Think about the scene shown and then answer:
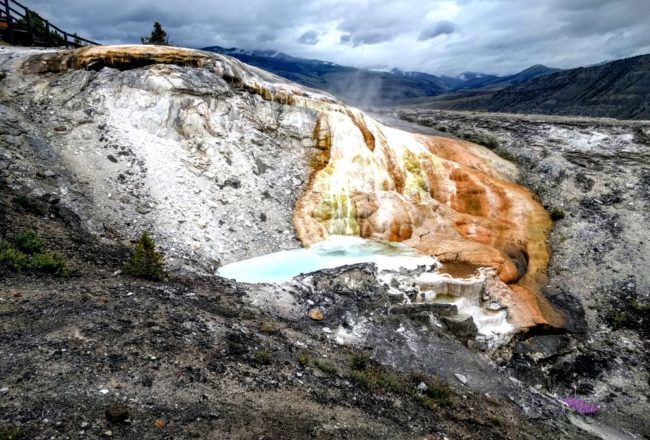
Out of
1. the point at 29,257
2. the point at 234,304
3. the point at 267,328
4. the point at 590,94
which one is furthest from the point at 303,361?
the point at 590,94

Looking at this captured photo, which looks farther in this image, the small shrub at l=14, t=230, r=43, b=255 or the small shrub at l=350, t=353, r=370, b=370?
the small shrub at l=14, t=230, r=43, b=255

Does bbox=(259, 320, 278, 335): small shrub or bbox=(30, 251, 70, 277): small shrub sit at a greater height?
bbox=(30, 251, 70, 277): small shrub

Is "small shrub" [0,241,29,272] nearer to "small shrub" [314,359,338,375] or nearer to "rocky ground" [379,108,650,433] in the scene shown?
"small shrub" [314,359,338,375]

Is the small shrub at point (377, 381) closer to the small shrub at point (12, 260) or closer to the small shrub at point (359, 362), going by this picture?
the small shrub at point (359, 362)

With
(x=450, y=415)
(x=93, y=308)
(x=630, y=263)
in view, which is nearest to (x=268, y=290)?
(x=93, y=308)

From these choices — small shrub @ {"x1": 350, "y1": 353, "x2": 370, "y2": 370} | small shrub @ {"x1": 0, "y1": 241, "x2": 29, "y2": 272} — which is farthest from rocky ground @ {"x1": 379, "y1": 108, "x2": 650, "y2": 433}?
small shrub @ {"x1": 0, "y1": 241, "x2": 29, "y2": 272}

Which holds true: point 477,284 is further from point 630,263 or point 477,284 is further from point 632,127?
point 632,127
